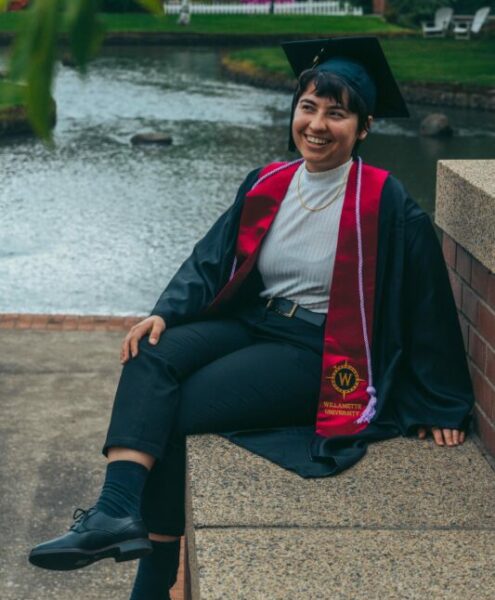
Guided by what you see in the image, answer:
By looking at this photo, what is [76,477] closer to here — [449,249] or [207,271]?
[207,271]

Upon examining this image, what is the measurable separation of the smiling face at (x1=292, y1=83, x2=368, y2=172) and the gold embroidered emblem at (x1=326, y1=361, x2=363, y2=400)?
585 mm

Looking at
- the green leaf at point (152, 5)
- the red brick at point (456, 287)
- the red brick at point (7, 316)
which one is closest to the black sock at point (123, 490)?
the red brick at point (456, 287)

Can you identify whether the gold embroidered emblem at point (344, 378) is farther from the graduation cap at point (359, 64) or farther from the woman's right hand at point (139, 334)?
the graduation cap at point (359, 64)

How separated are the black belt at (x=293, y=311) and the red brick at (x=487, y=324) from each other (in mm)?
444

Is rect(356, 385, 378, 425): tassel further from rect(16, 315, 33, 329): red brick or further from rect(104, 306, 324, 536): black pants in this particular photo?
rect(16, 315, 33, 329): red brick

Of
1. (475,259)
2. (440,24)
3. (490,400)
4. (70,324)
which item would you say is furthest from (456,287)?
(440,24)

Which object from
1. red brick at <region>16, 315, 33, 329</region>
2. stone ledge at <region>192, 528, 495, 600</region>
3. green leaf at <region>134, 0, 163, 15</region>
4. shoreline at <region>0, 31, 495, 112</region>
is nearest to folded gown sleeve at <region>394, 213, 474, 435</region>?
stone ledge at <region>192, 528, 495, 600</region>

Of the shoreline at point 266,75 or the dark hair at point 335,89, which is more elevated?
the dark hair at point 335,89

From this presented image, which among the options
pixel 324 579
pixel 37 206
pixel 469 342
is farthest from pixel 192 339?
pixel 37 206

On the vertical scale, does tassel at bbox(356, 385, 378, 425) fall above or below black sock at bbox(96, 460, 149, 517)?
above

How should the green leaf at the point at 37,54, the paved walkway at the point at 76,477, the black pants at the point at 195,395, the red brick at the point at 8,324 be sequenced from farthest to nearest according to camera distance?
1. the red brick at the point at 8,324
2. the black pants at the point at 195,395
3. the paved walkway at the point at 76,477
4. the green leaf at the point at 37,54

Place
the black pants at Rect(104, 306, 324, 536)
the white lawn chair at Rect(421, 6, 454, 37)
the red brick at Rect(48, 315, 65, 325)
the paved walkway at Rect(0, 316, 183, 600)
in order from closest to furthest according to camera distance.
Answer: the black pants at Rect(104, 306, 324, 536) → the paved walkway at Rect(0, 316, 183, 600) → the red brick at Rect(48, 315, 65, 325) → the white lawn chair at Rect(421, 6, 454, 37)

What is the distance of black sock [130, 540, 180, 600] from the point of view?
3.53 meters

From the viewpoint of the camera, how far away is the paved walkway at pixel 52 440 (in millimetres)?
4035
